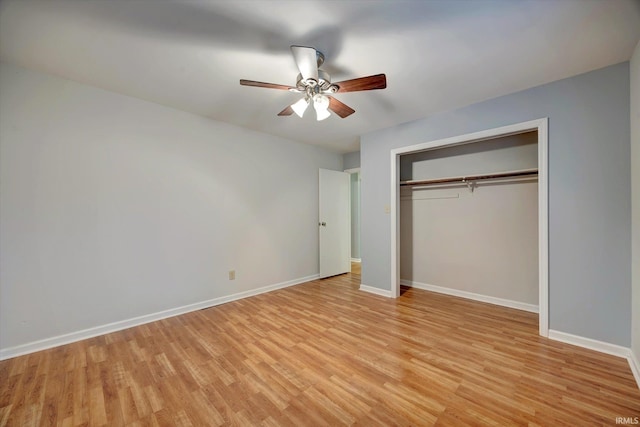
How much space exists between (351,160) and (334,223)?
1.37 meters

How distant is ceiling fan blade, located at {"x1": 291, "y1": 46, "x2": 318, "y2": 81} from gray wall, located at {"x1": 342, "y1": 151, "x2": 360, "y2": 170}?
3119mm

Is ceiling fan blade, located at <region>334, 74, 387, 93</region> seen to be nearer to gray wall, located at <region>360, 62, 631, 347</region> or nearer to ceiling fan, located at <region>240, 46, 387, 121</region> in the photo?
ceiling fan, located at <region>240, 46, 387, 121</region>

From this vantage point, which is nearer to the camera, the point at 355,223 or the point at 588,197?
the point at 588,197

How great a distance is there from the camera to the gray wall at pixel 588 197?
6.68ft

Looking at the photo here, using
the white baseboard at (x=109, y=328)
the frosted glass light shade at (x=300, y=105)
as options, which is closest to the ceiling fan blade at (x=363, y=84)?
the frosted glass light shade at (x=300, y=105)

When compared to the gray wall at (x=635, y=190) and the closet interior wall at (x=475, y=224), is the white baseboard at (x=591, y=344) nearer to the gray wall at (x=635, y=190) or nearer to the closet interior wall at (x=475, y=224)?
the gray wall at (x=635, y=190)

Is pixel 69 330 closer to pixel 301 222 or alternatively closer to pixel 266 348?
pixel 266 348

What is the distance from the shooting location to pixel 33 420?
1455 millimetres

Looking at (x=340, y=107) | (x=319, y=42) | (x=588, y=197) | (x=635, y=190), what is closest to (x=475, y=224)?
(x=588, y=197)

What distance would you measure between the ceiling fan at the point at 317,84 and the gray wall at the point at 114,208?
5.44ft

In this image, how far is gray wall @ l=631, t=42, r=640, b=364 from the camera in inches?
71.2

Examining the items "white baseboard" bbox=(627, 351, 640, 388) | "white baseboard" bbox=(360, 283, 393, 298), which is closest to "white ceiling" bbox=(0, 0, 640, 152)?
"white baseboard" bbox=(627, 351, 640, 388)

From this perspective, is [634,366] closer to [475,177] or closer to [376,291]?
[475,177]

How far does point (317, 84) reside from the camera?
2.02 metres
